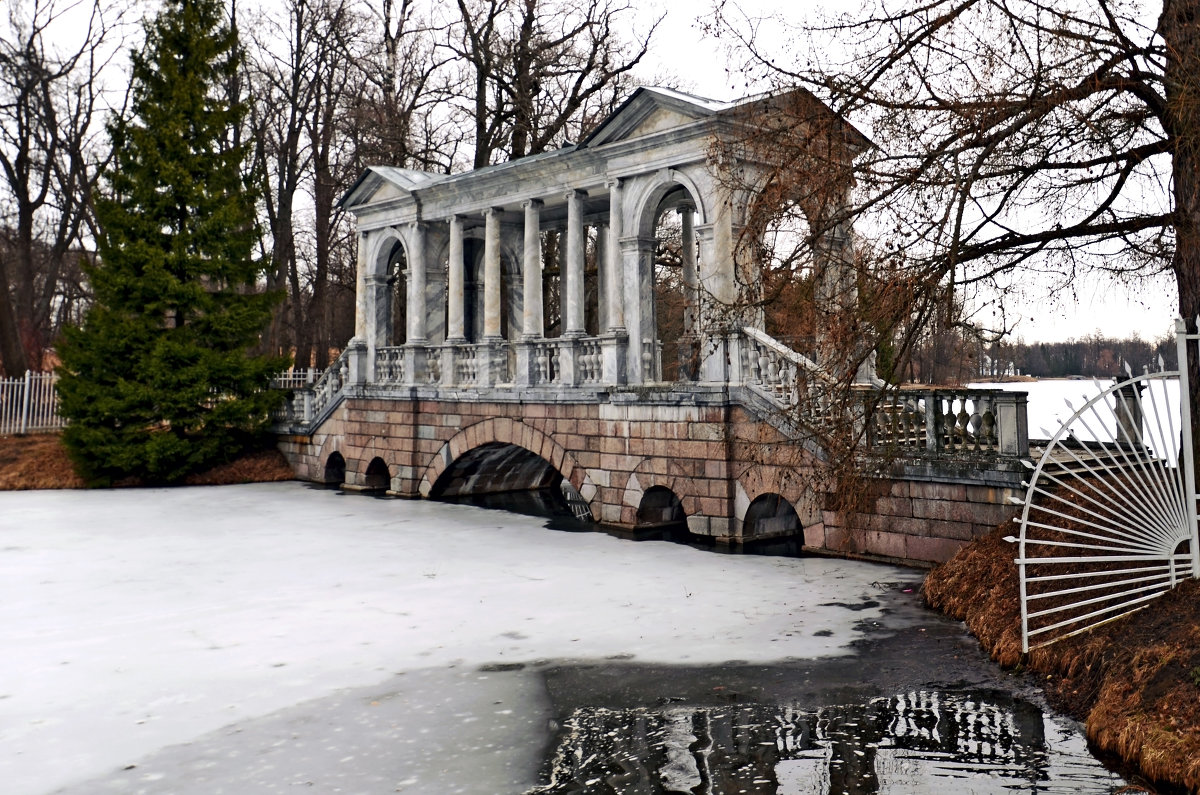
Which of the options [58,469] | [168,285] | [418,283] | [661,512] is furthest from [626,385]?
[58,469]

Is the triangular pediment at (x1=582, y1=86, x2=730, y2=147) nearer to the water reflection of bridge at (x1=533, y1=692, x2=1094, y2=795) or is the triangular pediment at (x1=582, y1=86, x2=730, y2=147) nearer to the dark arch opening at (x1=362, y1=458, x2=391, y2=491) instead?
the dark arch opening at (x1=362, y1=458, x2=391, y2=491)

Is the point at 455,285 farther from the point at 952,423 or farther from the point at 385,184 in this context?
the point at 952,423

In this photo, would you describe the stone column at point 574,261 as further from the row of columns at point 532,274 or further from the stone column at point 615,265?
the stone column at point 615,265

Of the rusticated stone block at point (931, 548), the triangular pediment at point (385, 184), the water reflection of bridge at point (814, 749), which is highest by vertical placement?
the triangular pediment at point (385, 184)

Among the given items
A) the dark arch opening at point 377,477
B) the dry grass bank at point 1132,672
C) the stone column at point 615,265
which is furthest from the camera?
the dark arch opening at point 377,477

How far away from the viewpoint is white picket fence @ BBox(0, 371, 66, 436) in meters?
24.2

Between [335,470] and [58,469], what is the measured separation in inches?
236

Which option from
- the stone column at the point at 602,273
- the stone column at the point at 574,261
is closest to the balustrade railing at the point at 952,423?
the stone column at the point at 574,261

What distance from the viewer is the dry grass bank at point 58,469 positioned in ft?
68.8

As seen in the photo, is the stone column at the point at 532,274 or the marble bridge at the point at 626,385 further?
the stone column at the point at 532,274

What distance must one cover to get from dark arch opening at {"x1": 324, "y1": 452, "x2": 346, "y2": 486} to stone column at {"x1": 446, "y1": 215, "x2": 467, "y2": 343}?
181 inches

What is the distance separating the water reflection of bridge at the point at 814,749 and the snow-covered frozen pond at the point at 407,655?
0.16 ft

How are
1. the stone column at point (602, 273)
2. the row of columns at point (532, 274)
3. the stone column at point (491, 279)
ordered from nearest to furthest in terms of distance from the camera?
the row of columns at point (532, 274) → the stone column at point (491, 279) → the stone column at point (602, 273)

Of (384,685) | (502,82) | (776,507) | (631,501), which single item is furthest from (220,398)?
(384,685)
